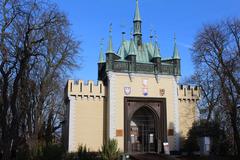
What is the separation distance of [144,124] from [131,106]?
10.4ft

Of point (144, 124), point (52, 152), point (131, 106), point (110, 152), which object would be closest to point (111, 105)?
point (131, 106)

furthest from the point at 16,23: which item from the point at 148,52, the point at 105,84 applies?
the point at 148,52

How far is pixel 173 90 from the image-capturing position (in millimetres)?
33281

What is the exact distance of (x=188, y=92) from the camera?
115 ft

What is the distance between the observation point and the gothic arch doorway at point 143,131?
32656 mm

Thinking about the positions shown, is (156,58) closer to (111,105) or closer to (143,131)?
(111,105)

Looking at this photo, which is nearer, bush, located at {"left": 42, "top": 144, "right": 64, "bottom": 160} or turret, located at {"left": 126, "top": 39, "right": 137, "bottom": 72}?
bush, located at {"left": 42, "top": 144, "right": 64, "bottom": 160}

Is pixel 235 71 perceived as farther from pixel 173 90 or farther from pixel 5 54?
pixel 5 54

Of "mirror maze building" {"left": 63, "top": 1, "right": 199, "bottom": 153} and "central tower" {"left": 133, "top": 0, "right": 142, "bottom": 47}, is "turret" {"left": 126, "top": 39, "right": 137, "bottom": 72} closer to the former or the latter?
"mirror maze building" {"left": 63, "top": 1, "right": 199, "bottom": 153}

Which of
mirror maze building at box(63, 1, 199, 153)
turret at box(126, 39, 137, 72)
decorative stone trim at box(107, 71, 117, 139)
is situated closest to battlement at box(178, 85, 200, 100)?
mirror maze building at box(63, 1, 199, 153)

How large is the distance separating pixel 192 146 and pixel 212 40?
9996mm

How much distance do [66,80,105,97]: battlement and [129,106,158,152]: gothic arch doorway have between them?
4.35m

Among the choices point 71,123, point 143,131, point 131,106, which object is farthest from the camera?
point 143,131

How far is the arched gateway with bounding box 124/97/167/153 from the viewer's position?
3161 cm
